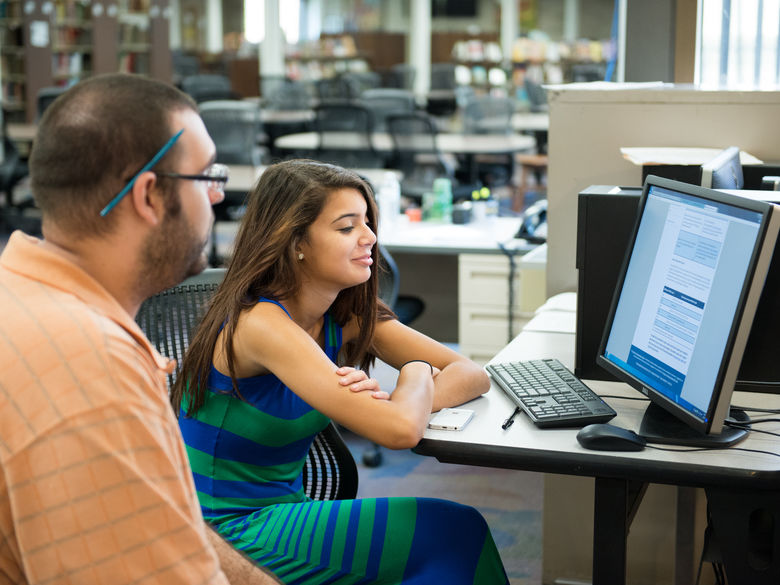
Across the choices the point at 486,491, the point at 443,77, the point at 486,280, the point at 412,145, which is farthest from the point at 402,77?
the point at 486,491

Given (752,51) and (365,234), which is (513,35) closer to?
(752,51)

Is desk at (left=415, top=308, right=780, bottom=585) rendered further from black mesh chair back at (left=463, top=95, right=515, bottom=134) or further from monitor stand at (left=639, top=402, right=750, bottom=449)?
black mesh chair back at (left=463, top=95, right=515, bottom=134)

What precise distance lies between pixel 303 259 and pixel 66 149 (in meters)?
0.83

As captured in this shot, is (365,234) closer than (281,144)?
Yes

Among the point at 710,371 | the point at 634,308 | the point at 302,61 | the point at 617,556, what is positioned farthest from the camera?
the point at 302,61

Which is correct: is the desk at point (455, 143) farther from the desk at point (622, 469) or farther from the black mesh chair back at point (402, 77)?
the desk at point (622, 469)

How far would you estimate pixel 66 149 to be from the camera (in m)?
1.07

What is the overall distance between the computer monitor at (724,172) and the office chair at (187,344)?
0.89 meters

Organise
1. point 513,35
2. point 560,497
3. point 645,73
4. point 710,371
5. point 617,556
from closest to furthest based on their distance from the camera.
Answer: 1. point 710,371
2. point 617,556
3. point 560,497
4. point 645,73
5. point 513,35

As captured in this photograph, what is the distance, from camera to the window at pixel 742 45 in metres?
3.22

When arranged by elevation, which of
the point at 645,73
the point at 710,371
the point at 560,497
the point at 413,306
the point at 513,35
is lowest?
the point at 560,497

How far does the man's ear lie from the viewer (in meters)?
1.08

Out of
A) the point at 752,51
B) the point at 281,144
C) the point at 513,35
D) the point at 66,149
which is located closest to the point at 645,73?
the point at 752,51

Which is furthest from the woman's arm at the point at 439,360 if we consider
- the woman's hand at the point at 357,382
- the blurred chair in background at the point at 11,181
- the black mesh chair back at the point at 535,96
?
the black mesh chair back at the point at 535,96
